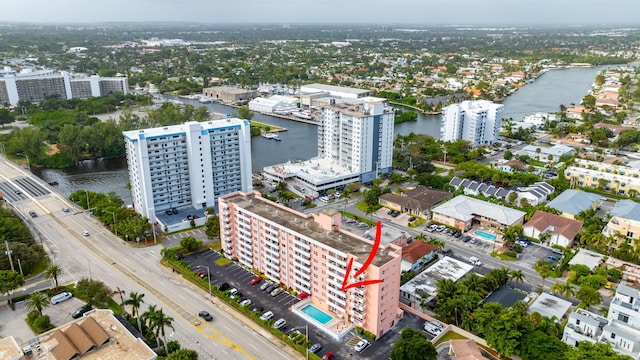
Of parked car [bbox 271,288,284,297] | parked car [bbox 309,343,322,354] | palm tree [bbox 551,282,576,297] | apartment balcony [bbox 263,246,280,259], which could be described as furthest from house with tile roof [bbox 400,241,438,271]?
parked car [bbox 309,343,322,354]

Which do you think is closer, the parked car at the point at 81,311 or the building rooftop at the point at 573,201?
the parked car at the point at 81,311

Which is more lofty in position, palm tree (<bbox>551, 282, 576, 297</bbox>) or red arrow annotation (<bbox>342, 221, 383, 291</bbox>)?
red arrow annotation (<bbox>342, 221, 383, 291</bbox>)

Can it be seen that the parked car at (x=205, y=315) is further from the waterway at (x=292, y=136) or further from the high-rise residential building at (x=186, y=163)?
the waterway at (x=292, y=136)

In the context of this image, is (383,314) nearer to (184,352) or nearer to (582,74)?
(184,352)

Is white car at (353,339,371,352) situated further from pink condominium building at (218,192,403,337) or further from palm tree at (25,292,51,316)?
palm tree at (25,292,51,316)

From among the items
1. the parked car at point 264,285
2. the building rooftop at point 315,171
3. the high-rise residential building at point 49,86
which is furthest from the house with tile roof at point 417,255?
the high-rise residential building at point 49,86

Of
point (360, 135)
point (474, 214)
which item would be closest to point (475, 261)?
point (474, 214)

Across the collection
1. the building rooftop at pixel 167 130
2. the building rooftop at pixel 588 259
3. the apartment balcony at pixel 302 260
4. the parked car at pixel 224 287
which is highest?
the building rooftop at pixel 167 130
